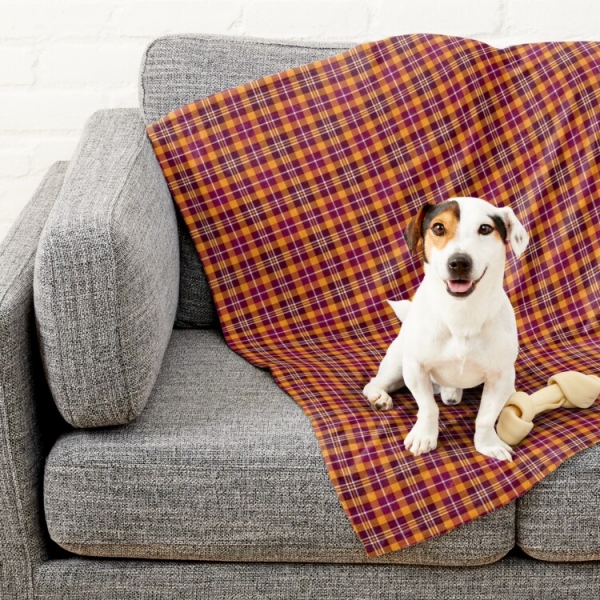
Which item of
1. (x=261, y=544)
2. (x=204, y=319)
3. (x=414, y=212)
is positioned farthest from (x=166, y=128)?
(x=261, y=544)

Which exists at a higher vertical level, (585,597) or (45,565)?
(45,565)

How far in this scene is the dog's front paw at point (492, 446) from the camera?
1418mm

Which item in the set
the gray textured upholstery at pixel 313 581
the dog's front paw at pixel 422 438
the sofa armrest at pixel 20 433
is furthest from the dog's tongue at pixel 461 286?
the sofa armrest at pixel 20 433

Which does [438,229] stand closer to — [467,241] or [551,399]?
[467,241]

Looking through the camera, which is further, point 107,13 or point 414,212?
point 107,13

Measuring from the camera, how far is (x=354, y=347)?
1821 millimetres

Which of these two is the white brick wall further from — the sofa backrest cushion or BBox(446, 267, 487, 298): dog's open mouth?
BBox(446, 267, 487, 298): dog's open mouth

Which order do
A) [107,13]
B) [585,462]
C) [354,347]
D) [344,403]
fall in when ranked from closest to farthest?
[585,462] < [344,403] < [354,347] < [107,13]

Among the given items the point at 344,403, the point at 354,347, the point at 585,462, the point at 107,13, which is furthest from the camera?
the point at 107,13

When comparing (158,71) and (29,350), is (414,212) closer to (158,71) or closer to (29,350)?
(158,71)

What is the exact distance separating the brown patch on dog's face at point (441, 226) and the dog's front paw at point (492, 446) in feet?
0.99

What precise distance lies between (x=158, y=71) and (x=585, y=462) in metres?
1.15

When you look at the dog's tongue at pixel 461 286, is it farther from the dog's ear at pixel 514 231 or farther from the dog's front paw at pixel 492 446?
the dog's front paw at pixel 492 446

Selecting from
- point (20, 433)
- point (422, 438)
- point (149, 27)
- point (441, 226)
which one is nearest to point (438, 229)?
point (441, 226)
